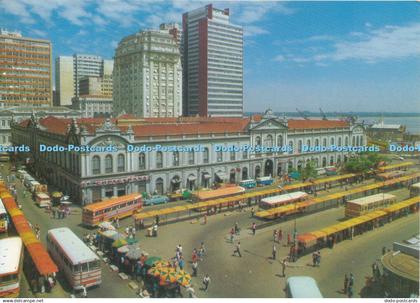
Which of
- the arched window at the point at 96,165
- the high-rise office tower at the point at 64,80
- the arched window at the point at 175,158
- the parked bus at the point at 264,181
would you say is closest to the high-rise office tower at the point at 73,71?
the high-rise office tower at the point at 64,80

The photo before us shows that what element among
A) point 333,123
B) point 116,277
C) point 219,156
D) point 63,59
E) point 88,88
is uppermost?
point 63,59

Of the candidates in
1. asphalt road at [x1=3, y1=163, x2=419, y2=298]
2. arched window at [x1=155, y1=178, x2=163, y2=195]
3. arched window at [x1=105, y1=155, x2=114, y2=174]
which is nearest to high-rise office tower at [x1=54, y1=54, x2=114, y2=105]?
arched window at [x1=155, y1=178, x2=163, y2=195]

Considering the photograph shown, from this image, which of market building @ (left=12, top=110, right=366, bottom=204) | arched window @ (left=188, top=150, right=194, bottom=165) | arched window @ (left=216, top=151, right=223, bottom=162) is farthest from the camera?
arched window @ (left=216, top=151, right=223, bottom=162)

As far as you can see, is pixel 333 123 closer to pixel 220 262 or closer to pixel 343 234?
pixel 343 234

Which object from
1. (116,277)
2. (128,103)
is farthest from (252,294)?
(128,103)

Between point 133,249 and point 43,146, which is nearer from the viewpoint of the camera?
point 133,249

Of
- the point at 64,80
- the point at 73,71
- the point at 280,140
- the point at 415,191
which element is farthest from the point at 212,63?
the point at 415,191

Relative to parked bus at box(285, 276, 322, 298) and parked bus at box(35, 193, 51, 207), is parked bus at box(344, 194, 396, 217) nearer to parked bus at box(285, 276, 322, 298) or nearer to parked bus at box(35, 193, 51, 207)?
parked bus at box(285, 276, 322, 298)
